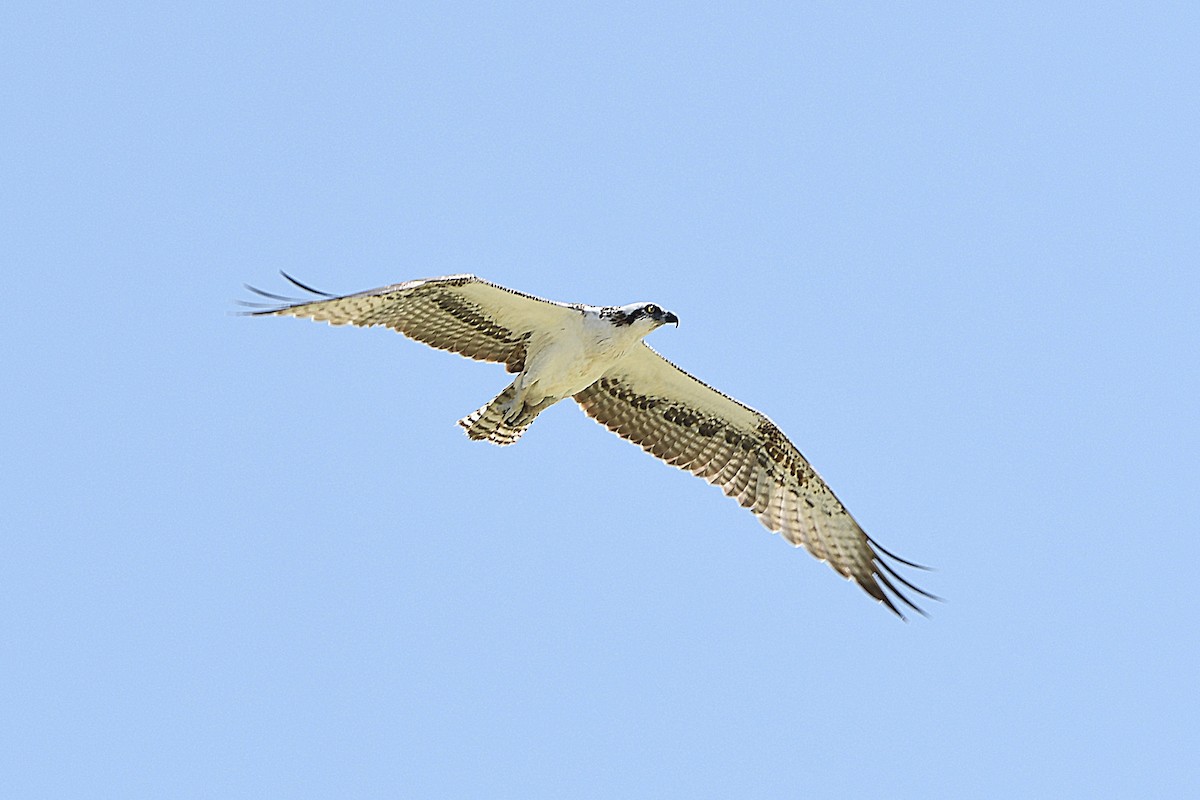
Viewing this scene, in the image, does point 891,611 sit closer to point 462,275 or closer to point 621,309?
point 621,309

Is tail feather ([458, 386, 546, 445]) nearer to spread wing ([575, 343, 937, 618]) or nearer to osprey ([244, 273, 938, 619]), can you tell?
osprey ([244, 273, 938, 619])

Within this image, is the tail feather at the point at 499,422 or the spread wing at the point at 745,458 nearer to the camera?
the tail feather at the point at 499,422

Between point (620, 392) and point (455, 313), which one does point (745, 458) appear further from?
point (455, 313)

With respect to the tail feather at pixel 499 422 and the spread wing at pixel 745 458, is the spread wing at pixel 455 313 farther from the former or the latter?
the spread wing at pixel 745 458

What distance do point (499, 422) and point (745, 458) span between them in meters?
2.92

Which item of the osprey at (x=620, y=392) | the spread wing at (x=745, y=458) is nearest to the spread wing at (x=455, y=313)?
the osprey at (x=620, y=392)

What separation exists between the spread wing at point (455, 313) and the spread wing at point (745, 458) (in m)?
1.31

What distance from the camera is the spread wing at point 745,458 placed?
1670 centimetres

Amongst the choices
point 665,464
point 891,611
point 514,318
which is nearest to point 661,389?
point 665,464

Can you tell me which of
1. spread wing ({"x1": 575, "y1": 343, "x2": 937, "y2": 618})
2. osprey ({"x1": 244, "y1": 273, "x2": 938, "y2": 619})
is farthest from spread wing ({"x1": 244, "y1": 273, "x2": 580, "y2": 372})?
spread wing ({"x1": 575, "y1": 343, "x2": 937, "y2": 618})

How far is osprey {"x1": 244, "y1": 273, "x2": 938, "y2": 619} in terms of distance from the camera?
49.4 ft

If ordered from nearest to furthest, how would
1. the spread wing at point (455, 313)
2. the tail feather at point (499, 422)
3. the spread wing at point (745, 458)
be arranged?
1. the spread wing at point (455, 313)
2. the tail feather at point (499, 422)
3. the spread wing at point (745, 458)

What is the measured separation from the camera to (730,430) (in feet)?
55.7

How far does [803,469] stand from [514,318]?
376 centimetres
